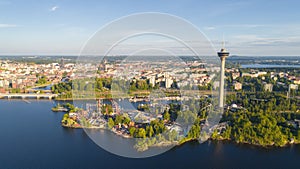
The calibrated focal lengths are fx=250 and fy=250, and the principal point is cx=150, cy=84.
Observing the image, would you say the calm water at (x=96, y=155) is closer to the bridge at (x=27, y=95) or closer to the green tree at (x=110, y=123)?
the green tree at (x=110, y=123)

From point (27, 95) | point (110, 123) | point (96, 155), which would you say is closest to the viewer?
point (96, 155)

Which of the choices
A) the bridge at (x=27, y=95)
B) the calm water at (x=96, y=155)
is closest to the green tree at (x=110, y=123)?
the calm water at (x=96, y=155)

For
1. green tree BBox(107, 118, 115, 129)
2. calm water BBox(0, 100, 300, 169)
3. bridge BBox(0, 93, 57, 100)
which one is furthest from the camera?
bridge BBox(0, 93, 57, 100)

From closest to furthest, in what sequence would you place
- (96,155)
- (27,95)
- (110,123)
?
1. (96,155)
2. (110,123)
3. (27,95)

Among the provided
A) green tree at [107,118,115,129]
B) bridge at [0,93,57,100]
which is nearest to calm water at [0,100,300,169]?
green tree at [107,118,115,129]

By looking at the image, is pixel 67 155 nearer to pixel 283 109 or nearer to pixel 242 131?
pixel 242 131

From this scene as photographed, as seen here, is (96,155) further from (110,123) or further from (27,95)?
(27,95)

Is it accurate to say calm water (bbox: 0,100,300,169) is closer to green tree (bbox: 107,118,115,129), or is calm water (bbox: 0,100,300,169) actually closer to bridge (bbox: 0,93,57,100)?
green tree (bbox: 107,118,115,129)

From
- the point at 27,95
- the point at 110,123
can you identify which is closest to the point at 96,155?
the point at 110,123
